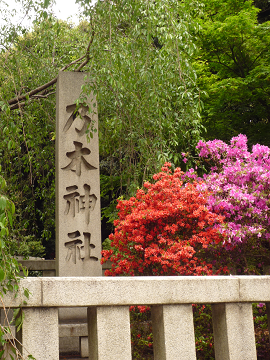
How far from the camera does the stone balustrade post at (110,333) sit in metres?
2.11

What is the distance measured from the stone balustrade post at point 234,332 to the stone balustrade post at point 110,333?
63cm

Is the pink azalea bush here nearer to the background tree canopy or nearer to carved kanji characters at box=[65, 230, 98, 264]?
the background tree canopy

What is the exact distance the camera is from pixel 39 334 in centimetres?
205

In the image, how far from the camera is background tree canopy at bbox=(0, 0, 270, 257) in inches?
169

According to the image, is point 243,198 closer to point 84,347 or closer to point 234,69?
point 84,347

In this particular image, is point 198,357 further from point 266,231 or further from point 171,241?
point 266,231

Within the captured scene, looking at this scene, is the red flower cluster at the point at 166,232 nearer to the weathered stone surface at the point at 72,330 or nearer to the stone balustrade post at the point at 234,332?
the weathered stone surface at the point at 72,330

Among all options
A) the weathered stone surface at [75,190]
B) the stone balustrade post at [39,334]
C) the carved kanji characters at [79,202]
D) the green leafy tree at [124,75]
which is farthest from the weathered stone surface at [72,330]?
the stone balustrade post at [39,334]

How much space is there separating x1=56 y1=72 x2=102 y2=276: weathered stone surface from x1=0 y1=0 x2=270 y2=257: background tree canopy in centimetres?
41

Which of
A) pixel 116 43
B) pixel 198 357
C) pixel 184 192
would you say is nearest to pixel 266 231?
pixel 184 192

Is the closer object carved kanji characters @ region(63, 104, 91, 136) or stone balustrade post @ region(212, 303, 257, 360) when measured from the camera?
stone balustrade post @ region(212, 303, 257, 360)

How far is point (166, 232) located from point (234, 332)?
6.45 ft

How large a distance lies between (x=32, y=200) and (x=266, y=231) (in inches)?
175

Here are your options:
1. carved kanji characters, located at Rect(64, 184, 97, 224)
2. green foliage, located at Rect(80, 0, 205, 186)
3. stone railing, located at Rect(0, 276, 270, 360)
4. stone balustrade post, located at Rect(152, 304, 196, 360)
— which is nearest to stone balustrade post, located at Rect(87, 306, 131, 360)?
stone railing, located at Rect(0, 276, 270, 360)
